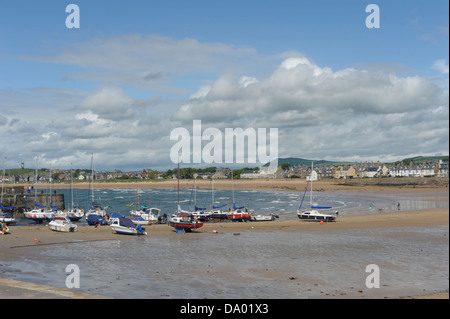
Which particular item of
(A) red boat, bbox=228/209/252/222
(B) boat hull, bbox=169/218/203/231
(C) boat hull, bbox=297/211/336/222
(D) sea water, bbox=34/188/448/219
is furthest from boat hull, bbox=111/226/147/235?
(C) boat hull, bbox=297/211/336/222

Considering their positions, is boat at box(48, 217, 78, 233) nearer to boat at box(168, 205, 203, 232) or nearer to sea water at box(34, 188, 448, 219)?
boat at box(168, 205, 203, 232)

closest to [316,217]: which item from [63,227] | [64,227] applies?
[64,227]

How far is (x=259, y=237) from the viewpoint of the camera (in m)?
42.4

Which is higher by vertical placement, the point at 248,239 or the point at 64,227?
the point at 64,227

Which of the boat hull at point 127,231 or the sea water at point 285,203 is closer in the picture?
the boat hull at point 127,231

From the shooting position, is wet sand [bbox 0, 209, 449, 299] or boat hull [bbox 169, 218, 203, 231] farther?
Answer: boat hull [bbox 169, 218, 203, 231]

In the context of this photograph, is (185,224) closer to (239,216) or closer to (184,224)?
(184,224)

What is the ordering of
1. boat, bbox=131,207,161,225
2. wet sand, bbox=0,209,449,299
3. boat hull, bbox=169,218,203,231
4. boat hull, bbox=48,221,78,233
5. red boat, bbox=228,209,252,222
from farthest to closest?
red boat, bbox=228,209,252,222, boat, bbox=131,207,161,225, boat hull, bbox=48,221,78,233, boat hull, bbox=169,218,203,231, wet sand, bbox=0,209,449,299

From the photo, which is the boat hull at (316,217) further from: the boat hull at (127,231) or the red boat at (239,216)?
the boat hull at (127,231)

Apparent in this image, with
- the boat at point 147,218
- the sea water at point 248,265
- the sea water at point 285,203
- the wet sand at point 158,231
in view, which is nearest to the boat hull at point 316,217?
the wet sand at point 158,231
